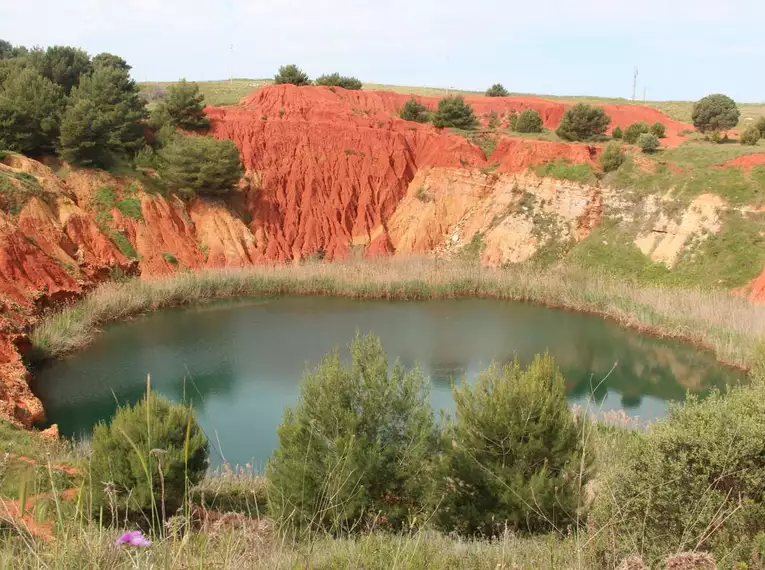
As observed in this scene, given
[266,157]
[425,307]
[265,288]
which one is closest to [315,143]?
[266,157]

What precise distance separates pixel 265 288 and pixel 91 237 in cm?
739

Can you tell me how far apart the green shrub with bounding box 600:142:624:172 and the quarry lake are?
34.2 feet

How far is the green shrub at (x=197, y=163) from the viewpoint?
3109 centimetres

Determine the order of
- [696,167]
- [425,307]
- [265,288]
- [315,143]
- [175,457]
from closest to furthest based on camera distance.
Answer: [175,457]
[425,307]
[265,288]
[696,167]
[315,143]

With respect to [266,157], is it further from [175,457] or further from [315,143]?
[175,457]

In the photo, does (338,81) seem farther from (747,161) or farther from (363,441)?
(363,441)

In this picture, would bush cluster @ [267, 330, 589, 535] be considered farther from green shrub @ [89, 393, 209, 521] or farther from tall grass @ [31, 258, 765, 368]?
tall grass @ [31, 258, 765, 368]

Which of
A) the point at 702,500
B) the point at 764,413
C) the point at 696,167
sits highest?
the point at 696,167

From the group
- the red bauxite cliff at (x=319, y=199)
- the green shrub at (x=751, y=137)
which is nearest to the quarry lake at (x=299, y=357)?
the red bauxite cliff at (x=319, y=199)

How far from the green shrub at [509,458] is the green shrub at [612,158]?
24950 millimetres

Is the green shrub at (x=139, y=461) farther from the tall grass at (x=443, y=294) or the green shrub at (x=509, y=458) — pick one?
the tall grass at (x=443, y=294)

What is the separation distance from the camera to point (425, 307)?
25422 mm

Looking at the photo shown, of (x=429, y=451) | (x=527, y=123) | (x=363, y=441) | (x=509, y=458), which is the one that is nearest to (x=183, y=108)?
(x=527, y=123)

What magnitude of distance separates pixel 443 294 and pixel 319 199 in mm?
12183
